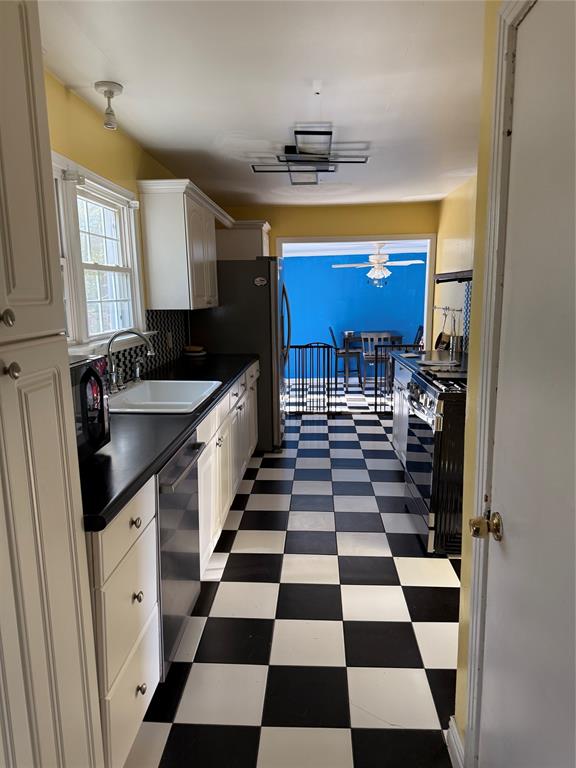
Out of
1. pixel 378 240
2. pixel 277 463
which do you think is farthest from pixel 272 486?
pixel 378 240

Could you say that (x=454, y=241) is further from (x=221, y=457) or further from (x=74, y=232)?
(x=74, y=232)

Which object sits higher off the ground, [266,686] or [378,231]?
[378,231]

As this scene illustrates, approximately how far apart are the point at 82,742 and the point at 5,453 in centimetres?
75

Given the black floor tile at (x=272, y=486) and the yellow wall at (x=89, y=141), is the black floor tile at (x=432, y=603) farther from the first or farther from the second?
the yellow wall at (x=89, y=141)

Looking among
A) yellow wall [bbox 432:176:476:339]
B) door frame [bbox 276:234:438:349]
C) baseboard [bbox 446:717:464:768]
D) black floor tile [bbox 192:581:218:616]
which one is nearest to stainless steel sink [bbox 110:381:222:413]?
black floor tile [bbox 192:581:218:616]

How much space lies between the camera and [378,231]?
5.70m

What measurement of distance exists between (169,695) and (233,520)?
56.3 inches

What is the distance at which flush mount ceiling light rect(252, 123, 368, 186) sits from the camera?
317 cm

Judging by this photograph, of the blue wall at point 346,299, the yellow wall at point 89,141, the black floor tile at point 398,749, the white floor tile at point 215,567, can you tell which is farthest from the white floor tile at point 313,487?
the blue wall at point 346,299

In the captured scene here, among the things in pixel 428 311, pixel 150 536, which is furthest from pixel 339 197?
pixel 150 536

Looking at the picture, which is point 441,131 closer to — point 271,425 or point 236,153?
point 236,153

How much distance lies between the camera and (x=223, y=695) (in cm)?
181

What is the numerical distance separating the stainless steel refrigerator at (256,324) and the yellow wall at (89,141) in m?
1.20

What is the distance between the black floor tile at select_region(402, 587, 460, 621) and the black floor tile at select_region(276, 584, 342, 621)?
342 mm
